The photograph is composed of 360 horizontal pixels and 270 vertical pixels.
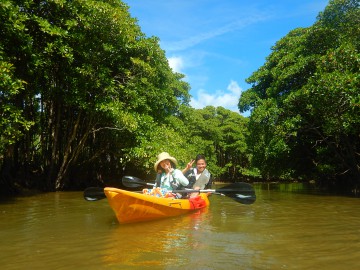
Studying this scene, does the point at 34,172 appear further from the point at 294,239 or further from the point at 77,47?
the point at 294,239

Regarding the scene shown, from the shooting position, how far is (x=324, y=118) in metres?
12.2

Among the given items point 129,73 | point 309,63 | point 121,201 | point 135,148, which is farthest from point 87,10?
point 309,63

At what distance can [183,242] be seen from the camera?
15.1 feet

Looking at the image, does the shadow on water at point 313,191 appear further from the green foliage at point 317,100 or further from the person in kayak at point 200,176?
the person in kayak at point 200,176

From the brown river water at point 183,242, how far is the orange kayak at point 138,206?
0.14 metres

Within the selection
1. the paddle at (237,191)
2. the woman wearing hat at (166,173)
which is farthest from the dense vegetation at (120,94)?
the woman wearing hat at (166,173)

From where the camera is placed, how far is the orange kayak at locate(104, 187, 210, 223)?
5.61 meters

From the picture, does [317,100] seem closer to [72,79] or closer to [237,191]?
[237,191]

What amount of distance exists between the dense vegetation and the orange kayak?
4.27 m

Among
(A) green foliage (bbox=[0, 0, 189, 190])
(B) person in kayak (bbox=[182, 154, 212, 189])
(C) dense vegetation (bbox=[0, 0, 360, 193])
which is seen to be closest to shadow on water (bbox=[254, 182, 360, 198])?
(C) dense vegetation (bbox=[0, 0, 360, 193])

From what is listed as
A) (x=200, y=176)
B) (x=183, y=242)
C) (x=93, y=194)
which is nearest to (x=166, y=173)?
A: (x=200, y=176)

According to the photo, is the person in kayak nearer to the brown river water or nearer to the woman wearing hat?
the woman wearing hat

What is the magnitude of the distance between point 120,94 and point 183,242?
9.83 meters

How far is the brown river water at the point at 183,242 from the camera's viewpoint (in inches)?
141
